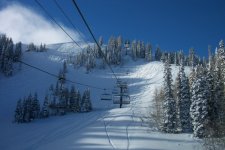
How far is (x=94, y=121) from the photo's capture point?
205 ft

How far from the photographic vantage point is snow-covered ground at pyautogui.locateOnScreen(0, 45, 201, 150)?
4044cm

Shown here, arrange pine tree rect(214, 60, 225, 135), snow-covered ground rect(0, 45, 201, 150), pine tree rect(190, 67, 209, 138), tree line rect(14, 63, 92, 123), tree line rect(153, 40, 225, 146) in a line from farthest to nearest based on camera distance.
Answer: tree line rect(14, 63, 92, 123) → pine tree rect(214, 60, 225, 135) → tree line rect(153, 40, 225, 146) → pine tree rect(190, 67, 209, 138) → snow-covered ground rect(0, 45, 201, 150)

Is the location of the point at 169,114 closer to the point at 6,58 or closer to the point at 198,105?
the point at 198,105

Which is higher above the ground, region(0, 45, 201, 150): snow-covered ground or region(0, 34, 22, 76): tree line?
region(0, 34, 22, 76): tree line

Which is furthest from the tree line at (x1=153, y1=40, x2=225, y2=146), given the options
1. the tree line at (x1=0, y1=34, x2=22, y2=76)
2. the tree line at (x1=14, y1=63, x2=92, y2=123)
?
the tree line at (x1=0, y1=34, x2=22, y2=76)

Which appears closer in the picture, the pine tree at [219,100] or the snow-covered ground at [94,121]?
the snow-covered ground at [94,121]

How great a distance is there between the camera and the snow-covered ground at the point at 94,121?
40.4 meters

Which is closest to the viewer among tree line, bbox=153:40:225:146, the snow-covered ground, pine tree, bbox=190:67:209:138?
the snow-covered ground

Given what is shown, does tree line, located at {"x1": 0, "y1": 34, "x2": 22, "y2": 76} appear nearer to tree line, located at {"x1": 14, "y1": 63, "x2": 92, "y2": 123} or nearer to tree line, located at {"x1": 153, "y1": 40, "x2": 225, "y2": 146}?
tree line, located at {"x1": 14, "y1": 63, "x2": 92, "y2": 123}

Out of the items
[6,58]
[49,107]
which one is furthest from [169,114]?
[6,58]

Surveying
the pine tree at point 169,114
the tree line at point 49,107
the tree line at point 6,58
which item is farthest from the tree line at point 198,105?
the tree line at point 6,58

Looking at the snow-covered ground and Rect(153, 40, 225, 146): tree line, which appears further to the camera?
Rect(153, 40, 225, 146): tree line

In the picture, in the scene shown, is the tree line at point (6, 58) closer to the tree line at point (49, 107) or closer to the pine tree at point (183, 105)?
the tree line at point (49, 107)

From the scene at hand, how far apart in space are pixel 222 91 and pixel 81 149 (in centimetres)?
2621
